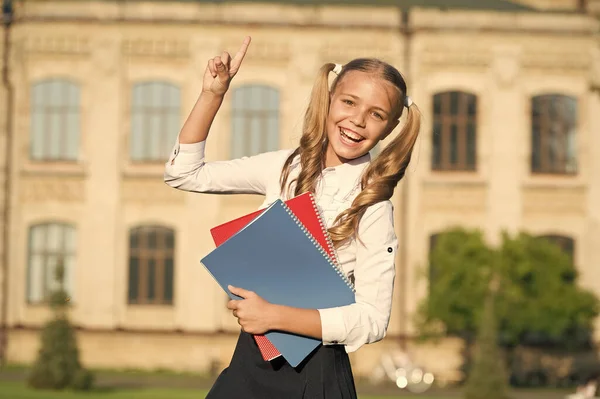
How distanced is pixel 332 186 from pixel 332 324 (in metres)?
0.50

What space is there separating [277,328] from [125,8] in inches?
1062

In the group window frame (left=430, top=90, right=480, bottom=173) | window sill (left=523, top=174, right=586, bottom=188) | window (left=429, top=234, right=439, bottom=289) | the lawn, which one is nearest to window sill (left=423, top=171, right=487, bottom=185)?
window frame (left=430, top=90, right=480, bottom=173)

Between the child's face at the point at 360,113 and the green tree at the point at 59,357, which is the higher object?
the child's face at the point at 360,113

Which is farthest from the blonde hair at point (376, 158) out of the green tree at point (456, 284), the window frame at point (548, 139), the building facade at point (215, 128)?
Answer: the window frame at point (548, 139)

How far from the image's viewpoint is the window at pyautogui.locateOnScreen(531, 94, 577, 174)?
1181 inches

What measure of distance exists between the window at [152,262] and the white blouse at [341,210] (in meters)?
25.6

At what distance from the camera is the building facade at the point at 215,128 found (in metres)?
29.4

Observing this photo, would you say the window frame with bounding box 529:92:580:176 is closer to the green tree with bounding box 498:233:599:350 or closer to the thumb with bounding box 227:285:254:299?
the green tree with bounding box 498:233:599:350

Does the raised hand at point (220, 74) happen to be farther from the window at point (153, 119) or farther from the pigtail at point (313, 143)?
the window at point (153, 119)

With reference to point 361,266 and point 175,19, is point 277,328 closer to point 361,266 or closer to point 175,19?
point 361,266

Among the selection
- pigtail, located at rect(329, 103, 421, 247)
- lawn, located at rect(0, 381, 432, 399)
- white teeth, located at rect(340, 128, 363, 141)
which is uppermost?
white teeth, located at rect(340, 128, 363, 141)

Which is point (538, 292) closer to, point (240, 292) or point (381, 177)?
point (381, 177)

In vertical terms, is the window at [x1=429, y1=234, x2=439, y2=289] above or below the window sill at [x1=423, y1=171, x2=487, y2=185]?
below

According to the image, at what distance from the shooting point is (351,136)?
3.87 meters
